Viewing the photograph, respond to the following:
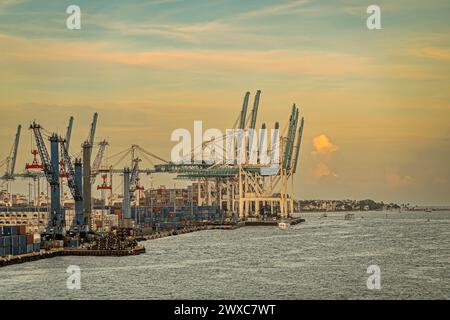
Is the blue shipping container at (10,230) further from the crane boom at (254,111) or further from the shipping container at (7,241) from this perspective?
the crane boom at (254,111)

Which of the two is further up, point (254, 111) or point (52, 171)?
point (254, 111)

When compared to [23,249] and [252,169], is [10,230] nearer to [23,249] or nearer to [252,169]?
[23,249]

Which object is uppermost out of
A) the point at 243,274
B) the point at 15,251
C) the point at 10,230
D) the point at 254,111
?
the point at 254,111

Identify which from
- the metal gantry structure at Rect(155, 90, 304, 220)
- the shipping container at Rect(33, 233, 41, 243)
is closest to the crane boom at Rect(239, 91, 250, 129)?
the metal gantry structure at Rect(155, 90, 304, 220)

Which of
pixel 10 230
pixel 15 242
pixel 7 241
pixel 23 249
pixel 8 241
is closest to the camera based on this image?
pixel 7 241

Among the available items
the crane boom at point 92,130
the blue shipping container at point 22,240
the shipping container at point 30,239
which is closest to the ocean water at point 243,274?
the blue shipping container at point 22,240

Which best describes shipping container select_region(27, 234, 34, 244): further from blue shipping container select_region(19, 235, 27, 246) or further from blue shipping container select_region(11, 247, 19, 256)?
blue shipping container select_region(11, 247, 19, 256)

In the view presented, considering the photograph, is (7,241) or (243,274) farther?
(7,241)

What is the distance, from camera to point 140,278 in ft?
146

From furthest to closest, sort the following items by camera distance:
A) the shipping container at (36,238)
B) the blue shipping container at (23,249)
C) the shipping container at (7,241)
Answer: the shipping container at (36,238), the blue shipping container at (23,249), the shipping container at (7,241)

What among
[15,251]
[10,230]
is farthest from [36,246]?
[15,251]
